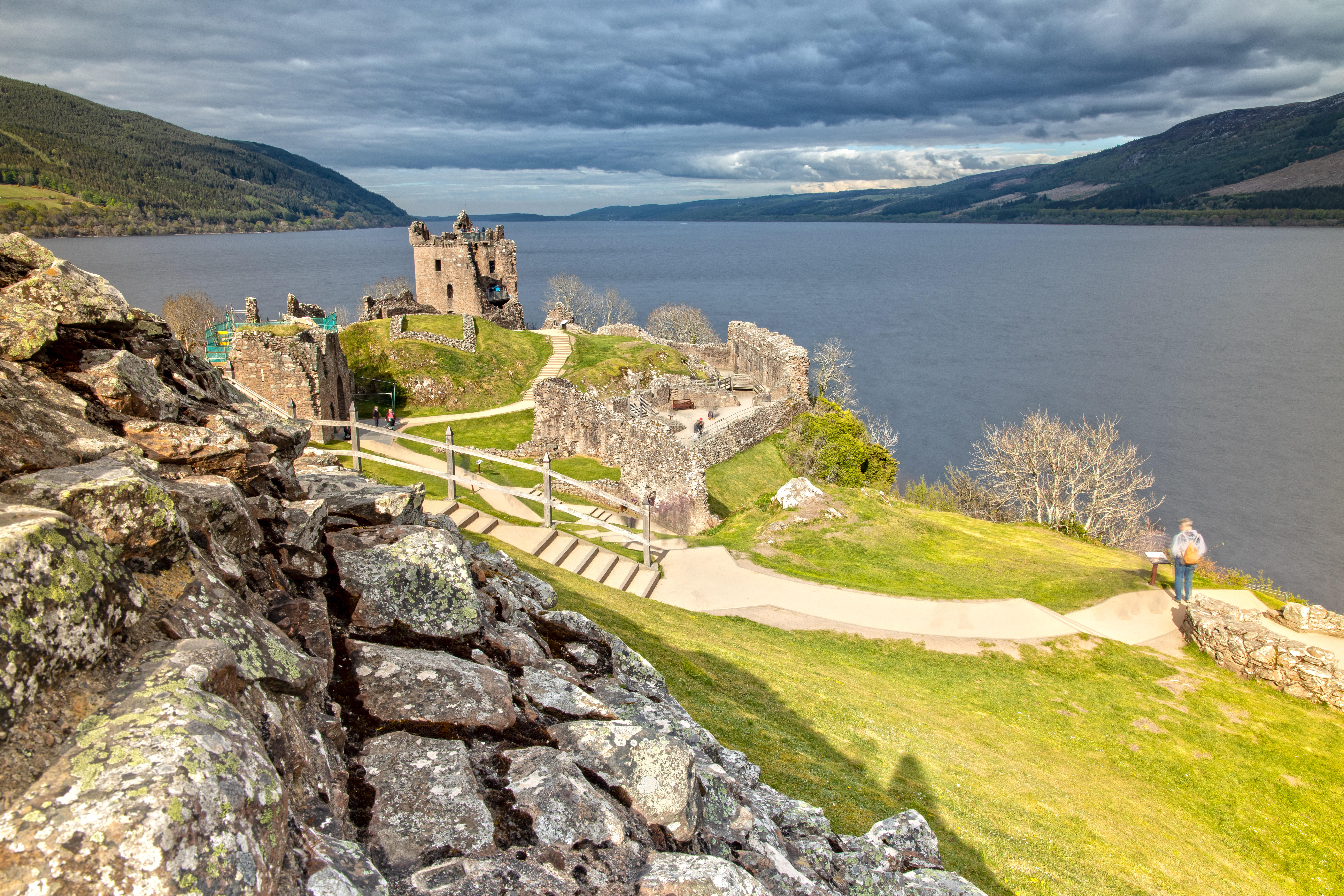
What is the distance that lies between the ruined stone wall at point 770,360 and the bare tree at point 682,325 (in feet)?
62.1

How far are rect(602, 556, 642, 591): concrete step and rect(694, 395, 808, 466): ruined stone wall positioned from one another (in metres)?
10.2

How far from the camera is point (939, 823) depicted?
31.9 ft

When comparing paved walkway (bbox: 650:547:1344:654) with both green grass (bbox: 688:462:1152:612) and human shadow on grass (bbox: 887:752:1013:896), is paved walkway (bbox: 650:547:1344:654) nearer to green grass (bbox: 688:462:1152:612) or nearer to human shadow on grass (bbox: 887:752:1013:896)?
green grass (bbox: 688:462:1152:612)

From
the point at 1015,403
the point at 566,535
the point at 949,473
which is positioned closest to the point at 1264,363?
the point at 1015,403

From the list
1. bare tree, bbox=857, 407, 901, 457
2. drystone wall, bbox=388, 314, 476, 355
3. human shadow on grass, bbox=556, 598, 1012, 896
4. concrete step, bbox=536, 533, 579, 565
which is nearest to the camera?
human shadow on grass, bbox=556, 598, 1012, 896

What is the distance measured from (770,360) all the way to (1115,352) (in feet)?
254

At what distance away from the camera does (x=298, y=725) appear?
169 inches

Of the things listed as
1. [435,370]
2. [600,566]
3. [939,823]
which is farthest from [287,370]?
[939,823]

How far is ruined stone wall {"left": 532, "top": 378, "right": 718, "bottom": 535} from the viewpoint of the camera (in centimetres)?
3066

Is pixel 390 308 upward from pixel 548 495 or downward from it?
upward

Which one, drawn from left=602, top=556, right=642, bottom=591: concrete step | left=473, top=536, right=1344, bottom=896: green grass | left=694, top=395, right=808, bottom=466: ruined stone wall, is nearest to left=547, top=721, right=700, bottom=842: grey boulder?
left=473, top=536, right=1344, bottom=896: green grass

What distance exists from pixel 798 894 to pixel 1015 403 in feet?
283

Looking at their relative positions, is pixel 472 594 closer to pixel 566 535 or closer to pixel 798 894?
pixel 798 894

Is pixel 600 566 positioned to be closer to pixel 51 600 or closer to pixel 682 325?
pixel 51 600
